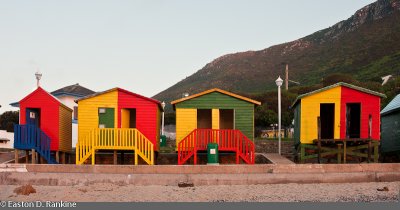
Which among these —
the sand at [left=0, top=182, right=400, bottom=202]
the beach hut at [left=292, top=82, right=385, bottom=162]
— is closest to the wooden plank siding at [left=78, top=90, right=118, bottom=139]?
the sand at [left=0, top=182, right=400, bottom=202]

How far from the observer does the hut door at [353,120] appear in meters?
25.9

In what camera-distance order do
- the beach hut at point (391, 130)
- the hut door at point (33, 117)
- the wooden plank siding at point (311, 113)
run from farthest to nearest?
1. the beach hut at point (391, 130)
2. the hut door at point (33, 117)
3. the wooden plank siding at point (311, 113)

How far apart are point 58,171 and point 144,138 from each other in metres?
4.10

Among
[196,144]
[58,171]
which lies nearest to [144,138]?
[196,144]

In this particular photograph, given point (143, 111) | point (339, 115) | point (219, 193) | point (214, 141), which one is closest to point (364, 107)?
point (339, 115)

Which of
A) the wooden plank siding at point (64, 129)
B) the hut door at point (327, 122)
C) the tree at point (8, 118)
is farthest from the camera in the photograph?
the tree at point (8, 118)

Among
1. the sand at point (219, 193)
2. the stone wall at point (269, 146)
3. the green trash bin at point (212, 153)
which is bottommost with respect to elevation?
the sand at point (219, 193)

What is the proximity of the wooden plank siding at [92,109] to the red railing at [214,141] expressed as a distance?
3561 millimetres

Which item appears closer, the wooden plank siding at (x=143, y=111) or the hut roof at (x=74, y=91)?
the wooden plank siding at (x=143, y=111)

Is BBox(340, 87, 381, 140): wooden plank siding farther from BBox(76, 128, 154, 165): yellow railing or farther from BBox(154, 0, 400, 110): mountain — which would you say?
Answer: BBox(154, 0, 400, 110): mountain

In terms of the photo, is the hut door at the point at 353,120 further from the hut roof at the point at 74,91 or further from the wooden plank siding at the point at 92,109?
the hut roof at the point at 74,91

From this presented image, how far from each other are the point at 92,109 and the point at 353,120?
12.5 metres

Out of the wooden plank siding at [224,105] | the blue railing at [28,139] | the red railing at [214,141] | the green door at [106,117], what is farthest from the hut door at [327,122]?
the blue railing at [28,139]

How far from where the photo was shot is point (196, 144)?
78.6ft
